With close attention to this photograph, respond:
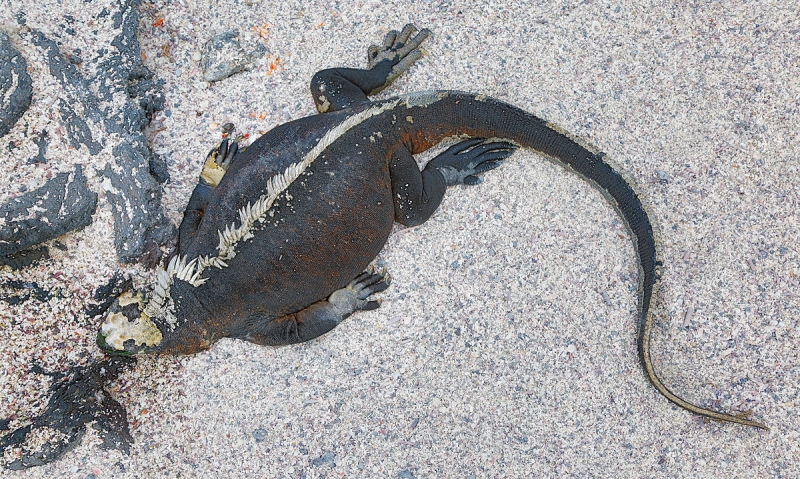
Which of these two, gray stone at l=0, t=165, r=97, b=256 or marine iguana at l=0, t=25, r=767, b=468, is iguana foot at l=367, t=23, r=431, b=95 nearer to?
marine iguana at l=0, t=25, r=767, b=468

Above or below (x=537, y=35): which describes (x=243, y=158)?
above

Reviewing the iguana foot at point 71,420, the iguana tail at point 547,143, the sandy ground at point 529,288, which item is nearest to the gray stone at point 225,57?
the sandy ground at point 529,288

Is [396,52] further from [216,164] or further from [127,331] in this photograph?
[127,331]

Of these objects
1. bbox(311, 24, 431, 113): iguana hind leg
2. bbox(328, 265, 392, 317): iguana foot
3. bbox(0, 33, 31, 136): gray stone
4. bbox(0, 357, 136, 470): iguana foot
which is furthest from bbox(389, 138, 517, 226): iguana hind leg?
bbox(0, 33, 31, 136): gray stone

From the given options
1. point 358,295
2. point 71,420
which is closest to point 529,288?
point 358,295

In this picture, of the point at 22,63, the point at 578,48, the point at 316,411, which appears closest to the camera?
the point at 22,63

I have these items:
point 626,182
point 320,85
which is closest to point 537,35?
point 626,182

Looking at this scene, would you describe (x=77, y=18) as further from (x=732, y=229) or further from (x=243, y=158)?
(x=732, y=229)
